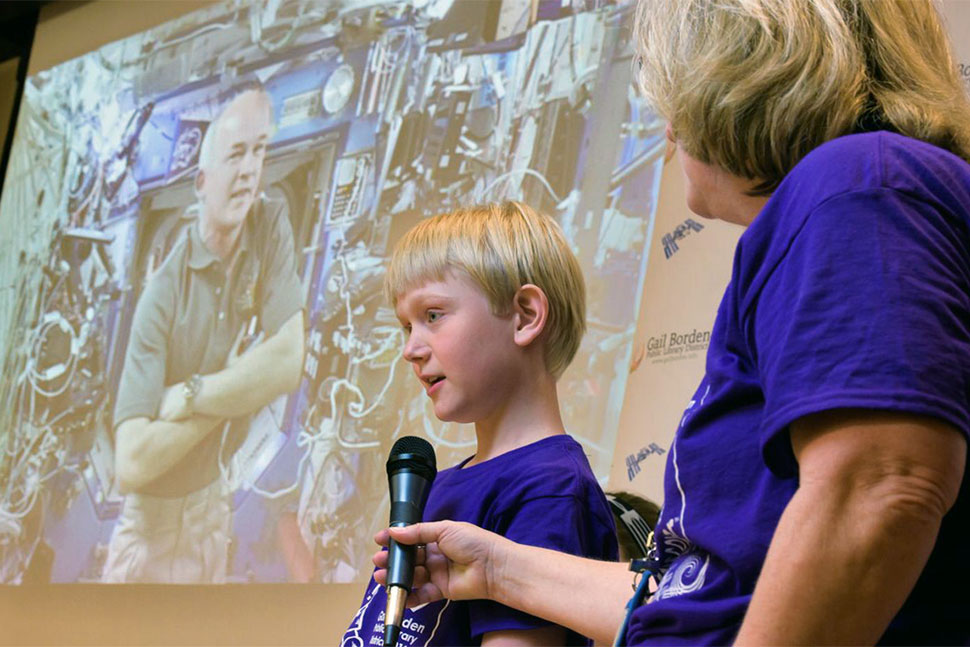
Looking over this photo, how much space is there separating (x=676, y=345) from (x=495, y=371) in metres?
1.07

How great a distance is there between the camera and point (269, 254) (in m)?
4.00

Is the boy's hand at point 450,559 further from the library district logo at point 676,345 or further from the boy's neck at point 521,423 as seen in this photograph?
the library district logo at point 676,345

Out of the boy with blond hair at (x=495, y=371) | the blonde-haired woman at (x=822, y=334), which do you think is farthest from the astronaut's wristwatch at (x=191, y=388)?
→ the blonde-haired woman at (x=822, y=334)

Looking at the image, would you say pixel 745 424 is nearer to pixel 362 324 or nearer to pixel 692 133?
pixel 692 133

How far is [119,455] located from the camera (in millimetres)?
4188

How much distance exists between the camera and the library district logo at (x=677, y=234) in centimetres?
271

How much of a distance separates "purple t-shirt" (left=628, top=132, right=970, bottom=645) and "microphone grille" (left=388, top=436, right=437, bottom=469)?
0.68m

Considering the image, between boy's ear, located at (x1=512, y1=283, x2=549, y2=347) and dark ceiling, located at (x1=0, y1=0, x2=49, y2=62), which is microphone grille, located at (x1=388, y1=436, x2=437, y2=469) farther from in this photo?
dark ceiling, located at (x1=0, y1=0, x2=49, y2=62)

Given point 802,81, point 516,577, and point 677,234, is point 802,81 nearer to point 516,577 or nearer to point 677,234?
point 516,577

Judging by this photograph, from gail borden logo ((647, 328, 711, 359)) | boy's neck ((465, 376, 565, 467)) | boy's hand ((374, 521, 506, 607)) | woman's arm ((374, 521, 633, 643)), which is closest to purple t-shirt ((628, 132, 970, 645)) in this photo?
woman's arm ((374, 521, 633, 643))

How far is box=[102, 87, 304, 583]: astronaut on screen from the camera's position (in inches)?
150

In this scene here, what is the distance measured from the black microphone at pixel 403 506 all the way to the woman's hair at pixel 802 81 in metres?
0.69

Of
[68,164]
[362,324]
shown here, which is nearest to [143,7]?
[68,164]

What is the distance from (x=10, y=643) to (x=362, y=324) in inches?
86.7
